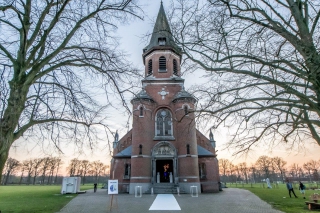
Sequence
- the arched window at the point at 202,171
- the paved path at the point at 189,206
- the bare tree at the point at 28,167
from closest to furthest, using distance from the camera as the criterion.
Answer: the paved path at the point at 189,206
the arched window at the point at 202,171
the bare tree at the point at 28,167

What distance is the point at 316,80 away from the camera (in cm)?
600

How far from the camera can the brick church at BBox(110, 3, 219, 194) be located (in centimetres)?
2178

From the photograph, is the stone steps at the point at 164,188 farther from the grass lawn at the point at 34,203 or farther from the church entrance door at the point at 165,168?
the grass lawn at the point at 34,203

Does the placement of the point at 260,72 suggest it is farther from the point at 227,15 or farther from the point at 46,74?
the point at 46,74

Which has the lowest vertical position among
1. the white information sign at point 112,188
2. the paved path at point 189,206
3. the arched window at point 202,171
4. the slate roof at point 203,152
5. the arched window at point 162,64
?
the paved path at point 189,206

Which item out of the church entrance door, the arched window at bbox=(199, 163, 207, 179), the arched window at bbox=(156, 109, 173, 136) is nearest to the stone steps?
the church entrance door

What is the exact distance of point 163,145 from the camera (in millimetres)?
23172

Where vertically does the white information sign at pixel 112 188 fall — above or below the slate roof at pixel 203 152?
below

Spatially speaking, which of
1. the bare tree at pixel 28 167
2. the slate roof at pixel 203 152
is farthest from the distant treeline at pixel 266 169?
the bare tree at pixel 28 167

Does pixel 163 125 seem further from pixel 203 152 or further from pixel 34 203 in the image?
pixel 34 203

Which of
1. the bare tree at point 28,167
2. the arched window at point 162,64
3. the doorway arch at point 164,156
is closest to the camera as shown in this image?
the doorway arch at point 164,156

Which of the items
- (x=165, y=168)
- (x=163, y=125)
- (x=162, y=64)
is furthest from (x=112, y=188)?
(x=162, y=64)

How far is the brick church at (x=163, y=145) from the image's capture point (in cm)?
2178

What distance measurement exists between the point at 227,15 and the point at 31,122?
7.87m
